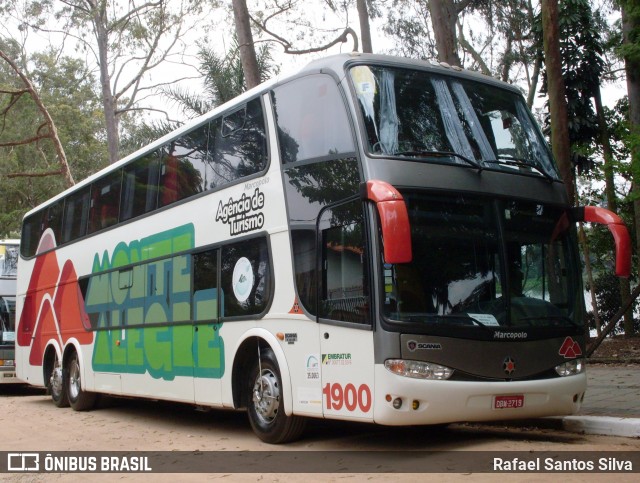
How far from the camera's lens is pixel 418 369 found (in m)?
7.63

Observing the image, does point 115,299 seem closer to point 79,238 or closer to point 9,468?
point 79,238

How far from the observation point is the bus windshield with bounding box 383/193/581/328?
780 centimetres

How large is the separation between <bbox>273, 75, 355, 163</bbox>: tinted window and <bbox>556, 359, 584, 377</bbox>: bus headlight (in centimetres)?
304

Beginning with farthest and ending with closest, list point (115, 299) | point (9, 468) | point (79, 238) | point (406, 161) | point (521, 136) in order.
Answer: point (79, 238), point (115, 299), point (521, 136), point (9, 468), point (406, 161)

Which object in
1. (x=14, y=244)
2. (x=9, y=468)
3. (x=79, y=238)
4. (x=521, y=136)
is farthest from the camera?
(x=14, y=244)

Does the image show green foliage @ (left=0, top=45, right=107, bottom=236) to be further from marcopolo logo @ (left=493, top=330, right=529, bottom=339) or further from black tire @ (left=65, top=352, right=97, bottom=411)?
marcopolo logo @ (left=493, top=330, right=529, bottom=339)

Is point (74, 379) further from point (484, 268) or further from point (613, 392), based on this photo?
point (484, 268)

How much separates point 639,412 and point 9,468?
6.74m

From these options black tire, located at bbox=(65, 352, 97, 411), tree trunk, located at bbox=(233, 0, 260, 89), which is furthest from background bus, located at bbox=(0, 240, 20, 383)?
tree trunk, located at bbox=(233, 0, 260, 89)

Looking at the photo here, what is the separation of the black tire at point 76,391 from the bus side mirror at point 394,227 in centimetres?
942

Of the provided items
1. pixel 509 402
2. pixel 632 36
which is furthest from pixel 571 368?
pixel 632 36

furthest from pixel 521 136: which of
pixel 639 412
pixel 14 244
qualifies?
pixel 14 244

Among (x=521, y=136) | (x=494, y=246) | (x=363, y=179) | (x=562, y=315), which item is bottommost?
(x=562, y=315)

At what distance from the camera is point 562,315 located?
8648 millimetres
